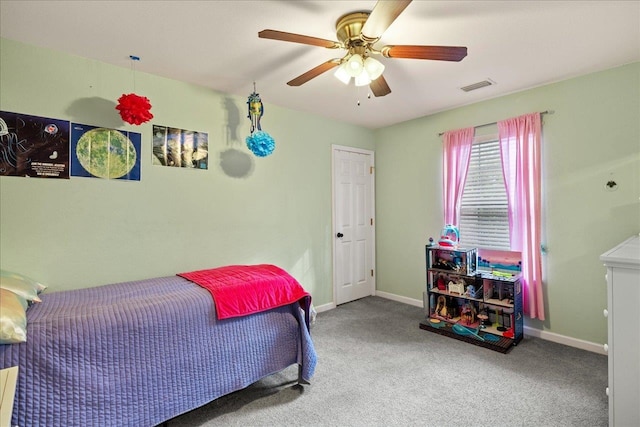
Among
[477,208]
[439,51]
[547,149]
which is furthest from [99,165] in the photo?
[547,149]

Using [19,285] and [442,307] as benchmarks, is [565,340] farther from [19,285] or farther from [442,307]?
[19,285]

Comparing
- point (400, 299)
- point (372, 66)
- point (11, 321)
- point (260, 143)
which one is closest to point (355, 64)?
point (372, 66)

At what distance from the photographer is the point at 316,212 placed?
12.9 feet

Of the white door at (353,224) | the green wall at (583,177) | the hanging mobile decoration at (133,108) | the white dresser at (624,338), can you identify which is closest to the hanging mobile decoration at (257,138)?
the hanging mobile decoration at (133,108)

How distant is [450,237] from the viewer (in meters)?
3.42

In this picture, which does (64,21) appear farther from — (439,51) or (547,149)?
(547,149)

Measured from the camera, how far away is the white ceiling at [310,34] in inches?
71.8

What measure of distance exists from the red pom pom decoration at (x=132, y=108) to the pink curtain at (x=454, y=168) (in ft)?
10.3

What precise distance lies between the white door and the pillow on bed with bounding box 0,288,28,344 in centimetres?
309

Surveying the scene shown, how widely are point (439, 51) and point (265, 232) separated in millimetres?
2409

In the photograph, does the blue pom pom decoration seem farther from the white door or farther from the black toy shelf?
the black toy shelf

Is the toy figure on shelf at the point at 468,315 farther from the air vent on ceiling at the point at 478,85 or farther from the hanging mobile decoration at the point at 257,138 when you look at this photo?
the hanging mobile decoration at the point at 257,138

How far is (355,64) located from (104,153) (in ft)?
6.86

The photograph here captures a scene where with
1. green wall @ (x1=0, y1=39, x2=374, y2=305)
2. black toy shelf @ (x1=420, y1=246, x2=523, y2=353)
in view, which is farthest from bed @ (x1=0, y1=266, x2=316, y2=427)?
black toy shelf @ (x1=420, y1=246, x2=523, y2=353)
